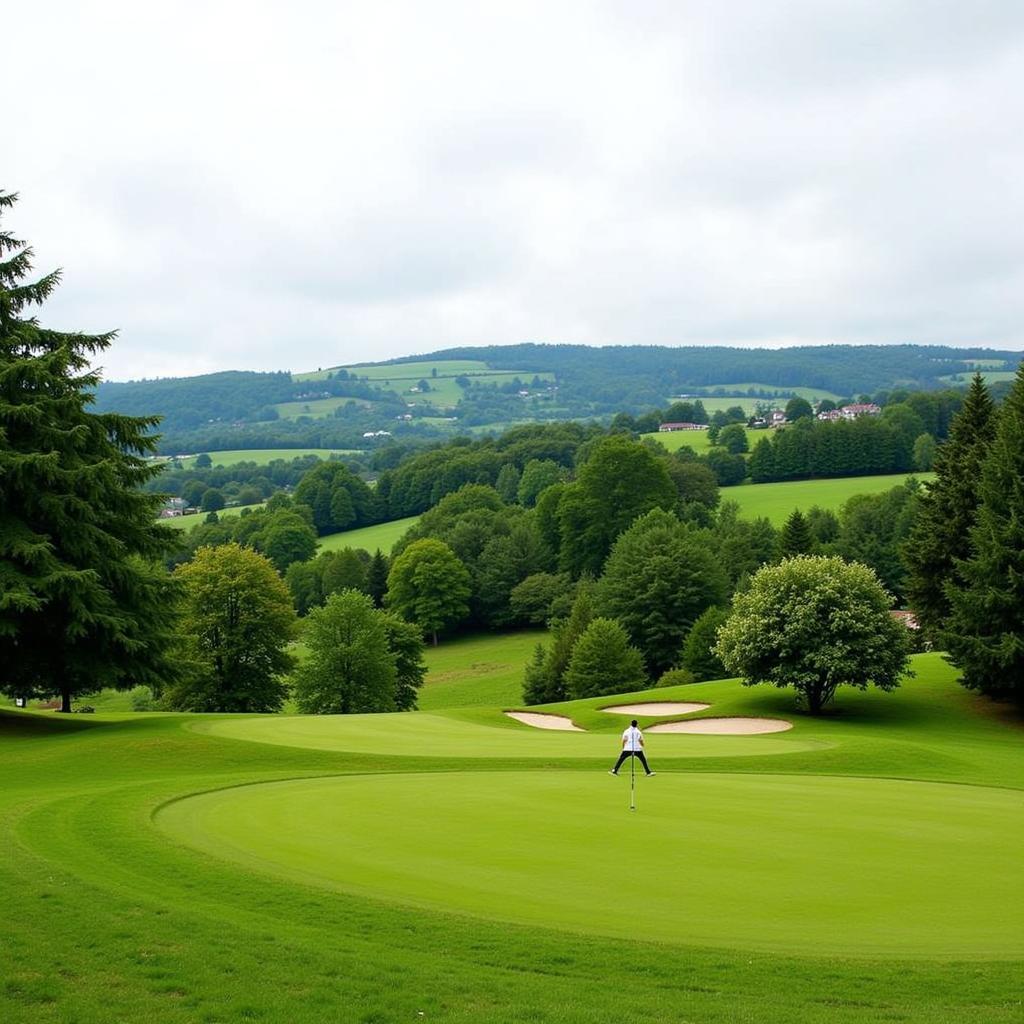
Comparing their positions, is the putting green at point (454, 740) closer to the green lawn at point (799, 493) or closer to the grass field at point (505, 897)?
the grass field at point (505, 897)

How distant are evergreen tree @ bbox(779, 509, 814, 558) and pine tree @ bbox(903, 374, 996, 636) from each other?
23326mm

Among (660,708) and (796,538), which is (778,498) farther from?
(660,708)

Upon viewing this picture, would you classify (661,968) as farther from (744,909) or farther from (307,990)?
(307,990)

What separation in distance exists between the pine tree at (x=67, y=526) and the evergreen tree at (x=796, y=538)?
1919 inches

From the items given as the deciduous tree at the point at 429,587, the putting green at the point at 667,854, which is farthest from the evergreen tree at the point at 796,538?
the putting green at the point at 667,854

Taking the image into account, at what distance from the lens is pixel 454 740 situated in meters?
32.3

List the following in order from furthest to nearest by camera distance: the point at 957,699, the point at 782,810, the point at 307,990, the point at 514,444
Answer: the point at 514,444, the point at 957,699, the point at 782,810, the point at 307,990

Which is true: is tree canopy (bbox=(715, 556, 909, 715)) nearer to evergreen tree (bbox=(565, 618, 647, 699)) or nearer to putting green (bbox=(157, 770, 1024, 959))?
putting green (bbox=(157, 770, 1024, 959))

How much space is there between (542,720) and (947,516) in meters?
20.3

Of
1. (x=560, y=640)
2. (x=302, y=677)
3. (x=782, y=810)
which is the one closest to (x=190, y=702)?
(x=302, y=677)

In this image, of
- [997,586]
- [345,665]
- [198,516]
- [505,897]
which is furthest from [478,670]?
[198,516]

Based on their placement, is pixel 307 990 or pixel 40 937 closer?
pixel 307 990

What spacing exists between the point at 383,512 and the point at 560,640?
92.5 meters

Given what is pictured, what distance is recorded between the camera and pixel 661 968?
11.0 m
